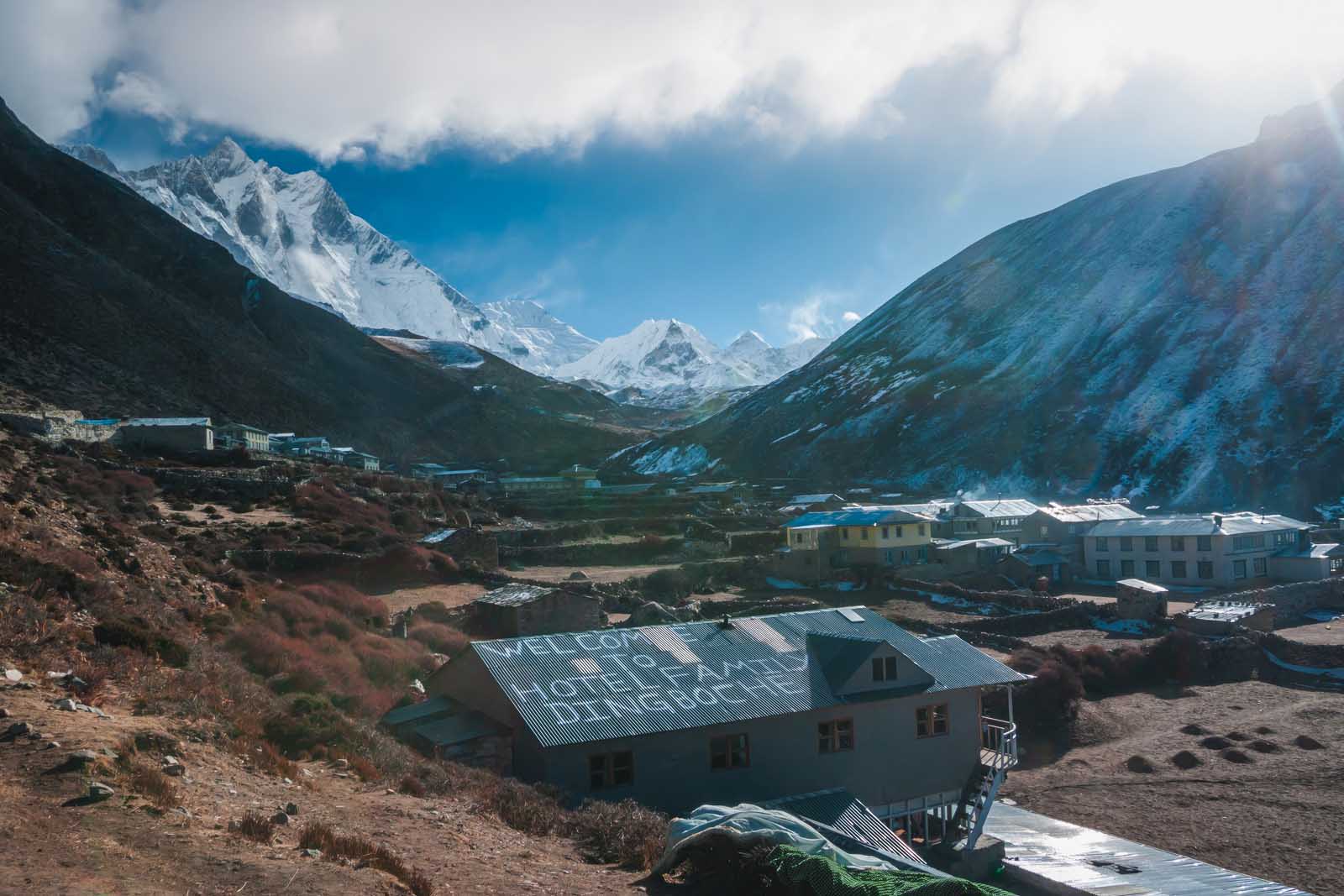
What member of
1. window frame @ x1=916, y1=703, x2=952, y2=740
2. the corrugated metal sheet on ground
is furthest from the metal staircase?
window frame @ x1=916, y1=703, x2=952, y2=740

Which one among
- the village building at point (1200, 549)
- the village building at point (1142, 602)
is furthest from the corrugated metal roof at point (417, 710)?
the village building at point (1200, 549)

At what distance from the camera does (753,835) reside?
12141 millimetres

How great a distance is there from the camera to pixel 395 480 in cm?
7538

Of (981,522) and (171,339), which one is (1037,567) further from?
(171,339)

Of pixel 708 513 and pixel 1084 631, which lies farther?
pixel 708 513

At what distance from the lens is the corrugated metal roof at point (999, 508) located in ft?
240

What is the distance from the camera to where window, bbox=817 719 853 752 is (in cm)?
2136

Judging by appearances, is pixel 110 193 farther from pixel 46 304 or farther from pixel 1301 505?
pixel 1301 505

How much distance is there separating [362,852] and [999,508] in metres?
71.7

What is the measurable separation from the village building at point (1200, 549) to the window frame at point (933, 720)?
148 feet

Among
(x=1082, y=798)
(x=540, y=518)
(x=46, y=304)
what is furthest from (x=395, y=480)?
(x=1082, y=798)

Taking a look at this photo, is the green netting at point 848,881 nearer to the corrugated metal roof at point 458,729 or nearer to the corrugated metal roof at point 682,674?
the corrugated metal roof at point 682,674

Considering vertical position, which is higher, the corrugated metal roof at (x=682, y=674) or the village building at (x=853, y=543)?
the village building at (x=853, y=543)

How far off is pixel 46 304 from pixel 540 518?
53373mm
